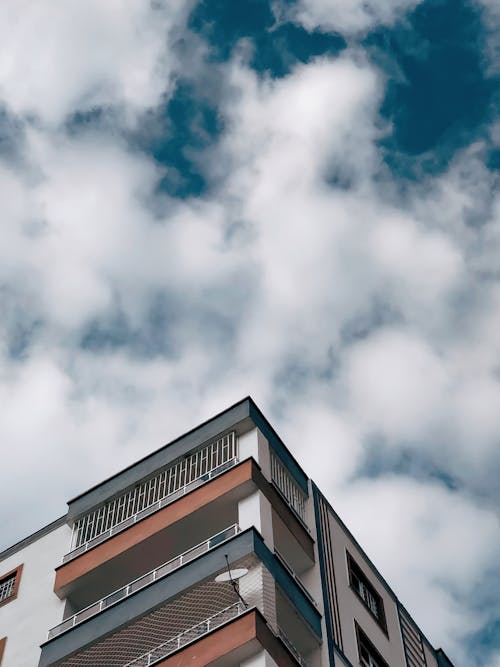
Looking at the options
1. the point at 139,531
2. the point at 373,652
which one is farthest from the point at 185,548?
the point at 373,652

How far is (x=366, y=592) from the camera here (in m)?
40.1

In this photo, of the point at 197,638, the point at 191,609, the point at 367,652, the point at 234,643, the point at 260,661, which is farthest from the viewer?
the point at 367,652

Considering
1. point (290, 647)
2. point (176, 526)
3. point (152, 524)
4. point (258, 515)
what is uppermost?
point (152, 524)

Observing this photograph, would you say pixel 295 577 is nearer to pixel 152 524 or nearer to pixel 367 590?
pixel 152 524

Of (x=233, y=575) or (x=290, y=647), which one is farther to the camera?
(x=233, y=575)

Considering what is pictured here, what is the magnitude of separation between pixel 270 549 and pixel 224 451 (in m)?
5.15

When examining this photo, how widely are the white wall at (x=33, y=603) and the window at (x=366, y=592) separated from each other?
373 inches

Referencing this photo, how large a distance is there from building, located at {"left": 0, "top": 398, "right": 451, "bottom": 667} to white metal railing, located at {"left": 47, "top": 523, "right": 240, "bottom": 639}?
0.16 ft

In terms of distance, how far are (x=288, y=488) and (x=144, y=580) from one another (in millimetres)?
5707

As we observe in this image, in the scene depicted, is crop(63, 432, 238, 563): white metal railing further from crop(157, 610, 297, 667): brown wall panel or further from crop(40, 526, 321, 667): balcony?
crop(157, 610, 297, 667): brown wall panel

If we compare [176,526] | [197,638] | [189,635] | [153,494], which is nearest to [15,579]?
[153,494]

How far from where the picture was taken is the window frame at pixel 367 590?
3897 centimetres

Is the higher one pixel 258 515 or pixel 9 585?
pixel 9 585

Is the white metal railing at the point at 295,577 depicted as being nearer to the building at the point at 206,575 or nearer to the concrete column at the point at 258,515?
the building at the point at 206,575
